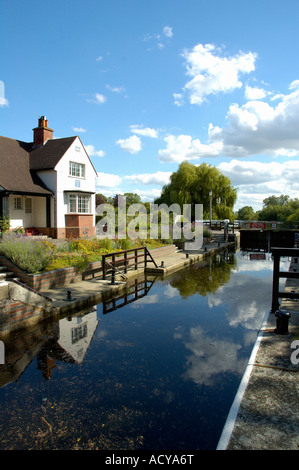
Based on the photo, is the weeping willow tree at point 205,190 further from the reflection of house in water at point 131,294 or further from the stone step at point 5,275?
the stone step at point 5,275

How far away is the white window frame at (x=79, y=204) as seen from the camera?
66.5 ft

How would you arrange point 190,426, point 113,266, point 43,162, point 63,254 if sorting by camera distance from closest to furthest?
point 190,426
point 113,266
point 63,254
point 43,162

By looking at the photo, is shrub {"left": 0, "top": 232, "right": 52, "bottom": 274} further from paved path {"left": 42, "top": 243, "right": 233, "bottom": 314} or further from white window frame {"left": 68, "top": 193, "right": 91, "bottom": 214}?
white window frame {"left": 68, "top": 193, "right": 91, "bottom": 214}

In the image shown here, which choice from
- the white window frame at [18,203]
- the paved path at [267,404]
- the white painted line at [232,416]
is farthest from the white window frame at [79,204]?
the white painted line at [232,416]

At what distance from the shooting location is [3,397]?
444 centimetres

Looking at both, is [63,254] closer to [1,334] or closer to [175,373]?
→ [1,334]

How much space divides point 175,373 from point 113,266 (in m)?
6.19

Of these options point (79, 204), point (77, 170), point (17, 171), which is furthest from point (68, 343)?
point (77, 170)

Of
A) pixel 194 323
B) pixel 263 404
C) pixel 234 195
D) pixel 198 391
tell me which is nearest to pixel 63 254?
pixel 194 323

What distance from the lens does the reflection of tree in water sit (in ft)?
35.5

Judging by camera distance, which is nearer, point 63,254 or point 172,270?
point 63,254

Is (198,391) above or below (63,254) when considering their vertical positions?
below

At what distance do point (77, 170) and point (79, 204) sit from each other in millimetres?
2503

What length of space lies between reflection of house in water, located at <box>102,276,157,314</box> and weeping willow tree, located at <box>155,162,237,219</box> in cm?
2319
